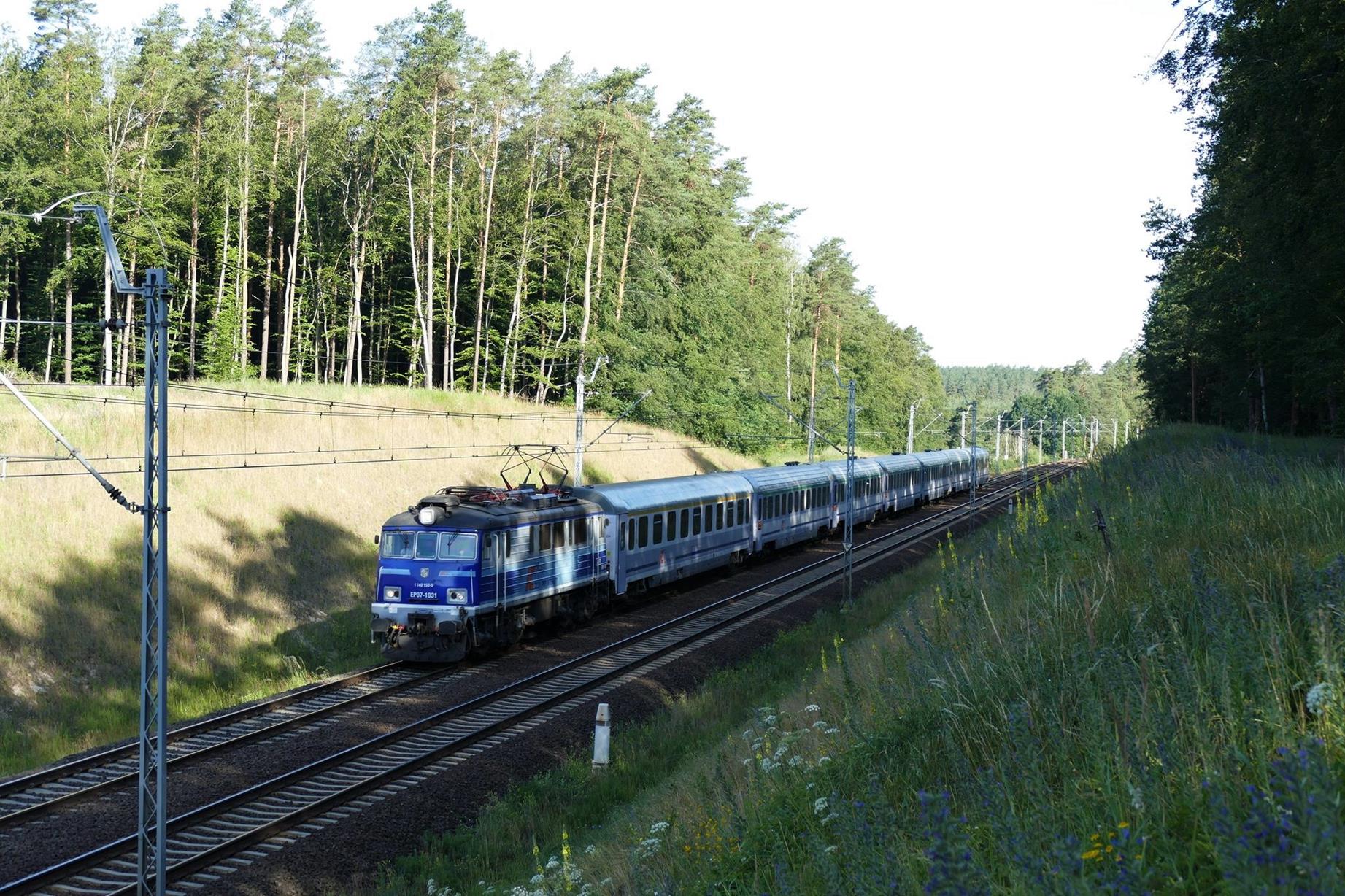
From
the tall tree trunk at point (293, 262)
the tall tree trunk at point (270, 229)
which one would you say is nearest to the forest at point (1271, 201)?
the tall tree trunk at point (293, 262)

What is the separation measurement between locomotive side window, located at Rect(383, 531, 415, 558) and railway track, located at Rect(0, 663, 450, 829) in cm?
207

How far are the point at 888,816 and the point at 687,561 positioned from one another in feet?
79.6

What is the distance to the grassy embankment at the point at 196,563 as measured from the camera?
64.2 ft

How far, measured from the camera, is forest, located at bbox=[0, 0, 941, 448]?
153 feet

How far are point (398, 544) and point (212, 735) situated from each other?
5595mm

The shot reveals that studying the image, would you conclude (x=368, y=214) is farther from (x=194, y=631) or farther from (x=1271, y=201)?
(x=1271, y=201)

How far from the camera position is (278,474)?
3128 centimetres

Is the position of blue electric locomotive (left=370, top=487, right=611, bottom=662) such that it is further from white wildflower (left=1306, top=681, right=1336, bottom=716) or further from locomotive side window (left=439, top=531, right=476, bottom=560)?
white wildflower (left=1306, top=681, right=1336, bottom=716)

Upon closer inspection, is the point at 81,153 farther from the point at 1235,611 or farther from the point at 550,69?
the point at 1235,611

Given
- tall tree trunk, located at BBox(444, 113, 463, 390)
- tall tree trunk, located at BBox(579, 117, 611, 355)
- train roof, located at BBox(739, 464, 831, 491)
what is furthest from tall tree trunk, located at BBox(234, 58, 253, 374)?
train roof, located at BBox(739, 464, 831, 491)

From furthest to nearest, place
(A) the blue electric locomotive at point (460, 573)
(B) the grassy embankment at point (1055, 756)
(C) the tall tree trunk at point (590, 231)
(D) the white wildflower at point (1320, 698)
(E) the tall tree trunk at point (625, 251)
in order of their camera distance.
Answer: (E) the tall tree trunk at point (625, 251)
(C) the tall tree trunk at point (590, 231)
(A) the blue electric locomotive at point (460, 573)
(D) the white wildflower at point (1320, 698)
(B) the grassy embankment at point (1055, 756)

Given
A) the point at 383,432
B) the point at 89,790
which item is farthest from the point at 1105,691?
the point at 383,432

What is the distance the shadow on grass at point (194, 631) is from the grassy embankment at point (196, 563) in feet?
0.12

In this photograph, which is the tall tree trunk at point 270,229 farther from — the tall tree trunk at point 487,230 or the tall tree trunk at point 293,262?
the tall tree trunk at point 487,230
